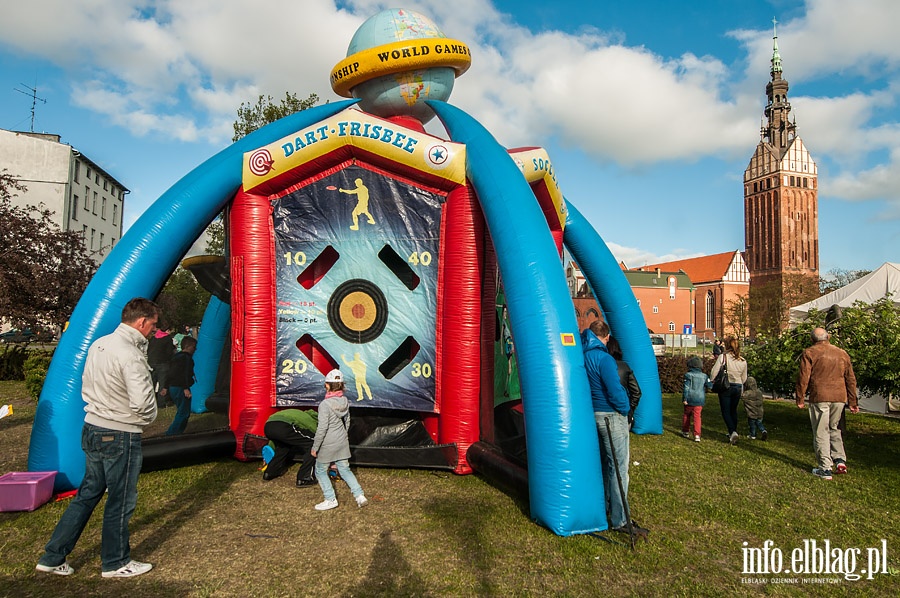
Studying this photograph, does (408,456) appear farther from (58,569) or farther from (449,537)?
(58,569)

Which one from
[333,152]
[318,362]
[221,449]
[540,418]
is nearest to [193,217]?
[333,152]

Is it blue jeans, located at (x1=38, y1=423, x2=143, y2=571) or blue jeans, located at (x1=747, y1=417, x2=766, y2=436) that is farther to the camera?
blue jeans, located at (x1=747, y1=417, x2=766, y2=436)

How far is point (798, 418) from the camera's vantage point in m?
11.2

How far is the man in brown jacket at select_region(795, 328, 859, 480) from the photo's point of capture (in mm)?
6445

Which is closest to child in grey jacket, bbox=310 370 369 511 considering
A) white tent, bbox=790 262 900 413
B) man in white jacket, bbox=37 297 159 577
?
man in white jacket, bbox=37 297 159 577

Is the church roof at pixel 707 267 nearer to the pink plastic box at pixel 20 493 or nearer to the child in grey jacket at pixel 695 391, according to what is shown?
the child in grey jacket at pixel 695 391

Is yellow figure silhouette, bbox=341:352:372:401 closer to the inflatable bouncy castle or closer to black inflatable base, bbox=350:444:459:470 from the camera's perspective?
the inflatable bouncy castle

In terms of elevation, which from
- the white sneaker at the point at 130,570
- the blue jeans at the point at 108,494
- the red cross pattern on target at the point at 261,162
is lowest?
the white sneaker at the point at 130,570

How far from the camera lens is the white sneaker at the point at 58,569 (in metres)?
3.76

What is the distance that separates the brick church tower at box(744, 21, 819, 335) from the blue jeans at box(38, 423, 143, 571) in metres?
76.7

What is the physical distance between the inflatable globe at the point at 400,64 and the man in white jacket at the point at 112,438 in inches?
198

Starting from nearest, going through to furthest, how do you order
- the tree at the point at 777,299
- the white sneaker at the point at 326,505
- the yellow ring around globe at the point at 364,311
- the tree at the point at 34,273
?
1. the white sneaker at the point at 326,505
2. the yellow ring around globe at the point at 364,311
3. the tree at the point at 34,273
4. the tree at the point at 777,299

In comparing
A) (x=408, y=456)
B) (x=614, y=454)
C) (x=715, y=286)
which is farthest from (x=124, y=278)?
(x=715, y=286)

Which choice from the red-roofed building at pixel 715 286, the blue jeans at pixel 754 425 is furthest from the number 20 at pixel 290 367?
the red-roofed building at pixel 715 286
